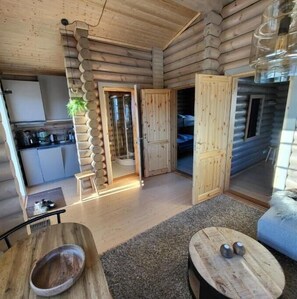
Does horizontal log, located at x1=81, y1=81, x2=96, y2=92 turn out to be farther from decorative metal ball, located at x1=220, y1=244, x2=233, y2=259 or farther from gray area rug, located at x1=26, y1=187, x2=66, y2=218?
decorative metal ball, located at x1=220, y1=244, x2=233, y2=259

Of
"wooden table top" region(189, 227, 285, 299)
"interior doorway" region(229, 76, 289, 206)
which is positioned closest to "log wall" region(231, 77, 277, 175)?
"interior doorway" region(229, 76, 289, 206)

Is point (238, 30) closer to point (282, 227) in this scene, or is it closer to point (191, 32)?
point (191, 32)

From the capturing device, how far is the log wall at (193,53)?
10.3 feet

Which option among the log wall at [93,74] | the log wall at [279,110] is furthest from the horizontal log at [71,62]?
the log wall at [279,110]

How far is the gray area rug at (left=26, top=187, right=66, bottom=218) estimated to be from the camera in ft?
11.1

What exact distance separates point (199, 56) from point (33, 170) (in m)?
4.62

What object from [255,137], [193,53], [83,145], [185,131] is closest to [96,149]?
[83,145]

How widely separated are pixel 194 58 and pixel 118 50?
1.69 meters

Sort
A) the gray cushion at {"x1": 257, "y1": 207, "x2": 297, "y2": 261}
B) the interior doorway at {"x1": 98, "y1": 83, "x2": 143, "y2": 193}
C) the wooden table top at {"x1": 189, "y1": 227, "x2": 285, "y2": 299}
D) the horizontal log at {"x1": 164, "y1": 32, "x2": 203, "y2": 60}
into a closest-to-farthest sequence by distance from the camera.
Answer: the wooden table top at {"x1": 189, "y1": 227, "x2": 285, "y2": 299}, the gray cushion at {"x1": 257, "y1": 207, "x2": 297, "y2": 261}, the horizontal log at {"x1": 164, "y1": 32, "x2": 203, "y2": 60}, the interior doorway at {"x1": 98, "y1": 83, "x2": 143, "y2": 193}

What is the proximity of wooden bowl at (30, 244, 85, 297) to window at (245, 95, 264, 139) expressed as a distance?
4.57 metres

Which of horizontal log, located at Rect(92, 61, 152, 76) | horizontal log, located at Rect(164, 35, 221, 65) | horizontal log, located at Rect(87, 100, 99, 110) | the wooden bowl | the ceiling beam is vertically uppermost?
the ceiling beam

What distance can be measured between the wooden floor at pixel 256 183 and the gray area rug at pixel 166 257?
0.55 meters

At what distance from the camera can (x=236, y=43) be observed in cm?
299

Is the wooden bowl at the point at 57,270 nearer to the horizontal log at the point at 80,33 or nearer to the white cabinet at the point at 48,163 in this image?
the horizontal log at the point at 80,33
